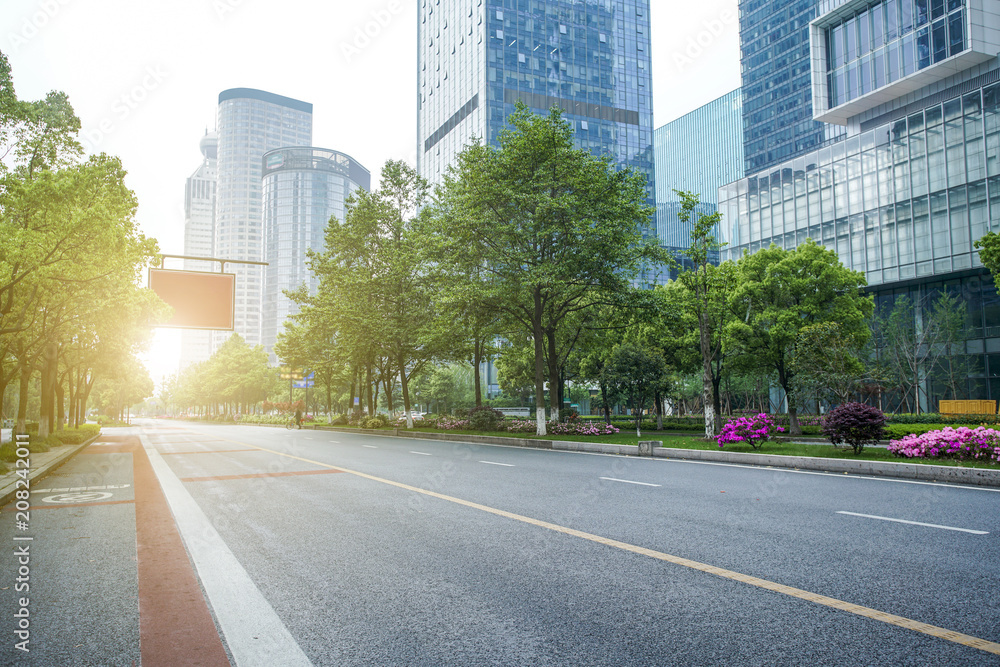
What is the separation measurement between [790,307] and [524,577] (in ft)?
85.5

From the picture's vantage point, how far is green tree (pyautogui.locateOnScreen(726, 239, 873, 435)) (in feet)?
88.8

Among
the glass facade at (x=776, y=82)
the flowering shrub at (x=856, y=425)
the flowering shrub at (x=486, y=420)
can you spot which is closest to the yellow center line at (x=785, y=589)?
the flowering shrub at (x=856, y=425)

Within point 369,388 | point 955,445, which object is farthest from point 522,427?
point 369,388

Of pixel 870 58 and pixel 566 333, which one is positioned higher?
pixel 870 58

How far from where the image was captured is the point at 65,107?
19.6 meters

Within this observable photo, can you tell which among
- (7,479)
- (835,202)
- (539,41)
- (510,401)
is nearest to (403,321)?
(7,479)

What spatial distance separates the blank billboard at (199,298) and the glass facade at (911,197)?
47.4 meters

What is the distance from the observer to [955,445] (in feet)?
42.0

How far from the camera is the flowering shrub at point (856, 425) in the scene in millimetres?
15188

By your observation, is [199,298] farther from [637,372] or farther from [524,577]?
[637,372]

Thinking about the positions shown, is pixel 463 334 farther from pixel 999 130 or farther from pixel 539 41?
pixel 539 41

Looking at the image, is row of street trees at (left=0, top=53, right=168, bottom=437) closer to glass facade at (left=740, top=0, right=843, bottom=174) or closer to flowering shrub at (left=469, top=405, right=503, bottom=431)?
flowering shrub at (left=469, top=405, right=503, bottom=431)

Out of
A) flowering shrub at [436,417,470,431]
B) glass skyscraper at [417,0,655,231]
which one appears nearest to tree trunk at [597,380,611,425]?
flowering shrub at [436,417,470,431]

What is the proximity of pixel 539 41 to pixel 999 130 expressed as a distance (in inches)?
2825
